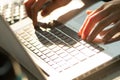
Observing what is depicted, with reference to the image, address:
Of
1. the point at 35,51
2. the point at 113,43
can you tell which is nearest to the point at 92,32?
the point at 113,43

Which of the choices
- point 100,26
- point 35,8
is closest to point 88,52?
point 100,26

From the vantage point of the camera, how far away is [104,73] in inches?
28.7

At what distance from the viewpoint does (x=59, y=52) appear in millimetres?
793

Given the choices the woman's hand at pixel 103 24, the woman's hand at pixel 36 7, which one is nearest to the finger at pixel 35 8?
the woman's hand at pixel 36 7

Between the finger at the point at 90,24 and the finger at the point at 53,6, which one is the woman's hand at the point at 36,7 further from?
the finger at the point at 90,24

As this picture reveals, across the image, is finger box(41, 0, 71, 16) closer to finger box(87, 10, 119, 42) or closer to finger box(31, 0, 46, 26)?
finger box(31, 0, 46, 26)

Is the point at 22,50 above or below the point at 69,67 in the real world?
above

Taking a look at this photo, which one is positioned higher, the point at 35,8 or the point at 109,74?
the point at 35,8

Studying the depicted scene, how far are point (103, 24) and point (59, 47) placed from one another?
139 millimetres

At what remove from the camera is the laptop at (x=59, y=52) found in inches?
27.2

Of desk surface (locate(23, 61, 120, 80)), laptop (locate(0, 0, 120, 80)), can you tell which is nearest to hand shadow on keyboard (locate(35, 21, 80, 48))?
laptop (locate(0, 0, 120, 80))

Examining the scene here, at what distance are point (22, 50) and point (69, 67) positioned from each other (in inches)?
6.1

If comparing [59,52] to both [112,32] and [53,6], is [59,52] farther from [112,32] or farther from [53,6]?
[53,6]

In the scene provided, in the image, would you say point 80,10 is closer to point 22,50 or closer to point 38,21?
point 38,21
